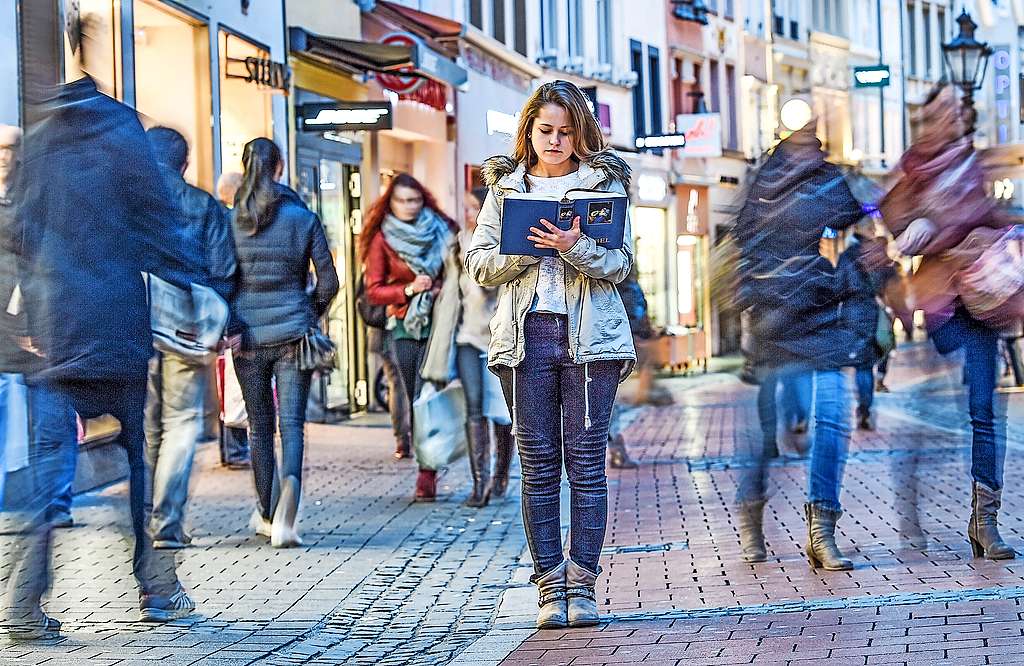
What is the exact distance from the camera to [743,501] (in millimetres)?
7984

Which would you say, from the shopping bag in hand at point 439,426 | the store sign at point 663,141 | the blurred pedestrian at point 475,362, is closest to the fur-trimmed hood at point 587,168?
the blurred pedestrian at point 475,362

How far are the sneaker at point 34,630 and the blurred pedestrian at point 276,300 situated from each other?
2431mm

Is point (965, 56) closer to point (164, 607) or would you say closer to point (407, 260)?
point (407, 260)

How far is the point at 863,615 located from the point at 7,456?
3.40 m

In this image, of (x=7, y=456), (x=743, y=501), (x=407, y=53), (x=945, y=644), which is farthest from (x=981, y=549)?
(x=407, y=53)

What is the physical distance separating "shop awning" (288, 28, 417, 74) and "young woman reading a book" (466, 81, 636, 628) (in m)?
10.6

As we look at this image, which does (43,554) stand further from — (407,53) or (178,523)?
(407,53)

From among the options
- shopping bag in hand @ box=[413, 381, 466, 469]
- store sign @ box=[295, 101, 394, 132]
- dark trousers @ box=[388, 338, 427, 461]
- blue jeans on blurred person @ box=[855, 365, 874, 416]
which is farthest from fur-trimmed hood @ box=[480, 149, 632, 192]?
store sign @ box=[295, 101, 394, 132]

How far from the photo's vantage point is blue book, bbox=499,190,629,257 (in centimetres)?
630

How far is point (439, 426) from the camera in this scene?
10547mm

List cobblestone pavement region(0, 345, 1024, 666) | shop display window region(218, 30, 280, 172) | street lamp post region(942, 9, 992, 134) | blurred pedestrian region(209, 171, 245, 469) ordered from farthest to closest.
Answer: street lamp post region(942, 9, 992, 134), shop display window region(218, 30, 280, 172), blurred pedestrian region(209, 171, 245, 469), cobblestone pavement region(0, 345, 1024, 666)

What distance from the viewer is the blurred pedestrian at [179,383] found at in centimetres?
786

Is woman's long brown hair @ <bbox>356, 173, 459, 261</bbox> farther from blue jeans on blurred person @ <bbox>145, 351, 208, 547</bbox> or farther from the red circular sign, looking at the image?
the red circular sign

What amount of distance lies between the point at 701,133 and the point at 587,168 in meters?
30.4
